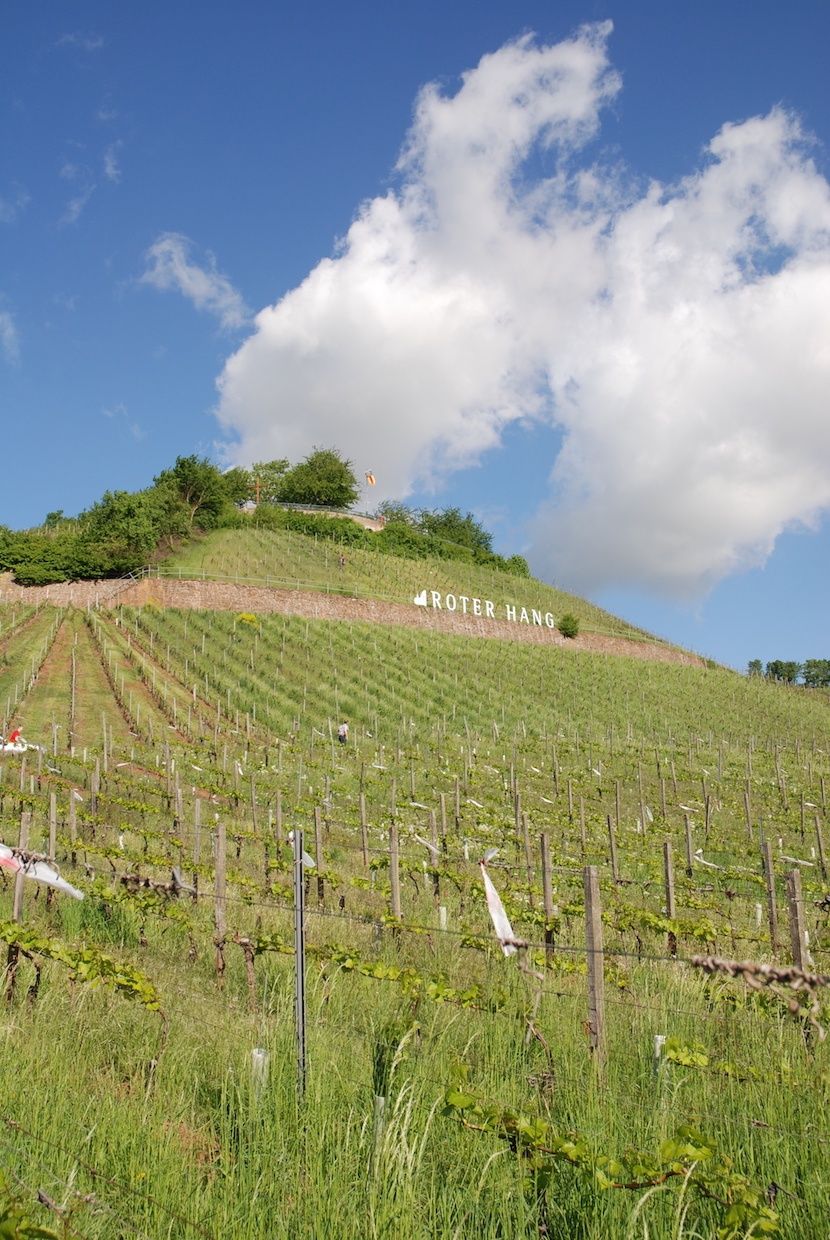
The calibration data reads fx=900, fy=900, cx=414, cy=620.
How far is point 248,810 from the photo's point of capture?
2152 cm

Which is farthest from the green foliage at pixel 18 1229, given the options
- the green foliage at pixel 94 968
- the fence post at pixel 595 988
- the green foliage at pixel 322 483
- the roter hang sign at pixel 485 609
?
the green foliage at pixel 322 483

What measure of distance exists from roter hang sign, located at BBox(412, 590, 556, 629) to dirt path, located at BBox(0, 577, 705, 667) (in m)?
0.83

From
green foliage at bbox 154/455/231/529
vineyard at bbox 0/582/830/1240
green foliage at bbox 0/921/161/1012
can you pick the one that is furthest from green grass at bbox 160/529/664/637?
green foliage at bbox 0/921/161/1012

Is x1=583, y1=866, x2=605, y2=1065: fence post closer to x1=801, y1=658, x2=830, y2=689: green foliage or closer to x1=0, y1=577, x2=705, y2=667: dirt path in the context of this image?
x1=0, y1=577, x2=705, y2=667: dirt path

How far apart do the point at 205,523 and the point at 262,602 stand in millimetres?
23062

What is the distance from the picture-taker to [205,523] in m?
69.8

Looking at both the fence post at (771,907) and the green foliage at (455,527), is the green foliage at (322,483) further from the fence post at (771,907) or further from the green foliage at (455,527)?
the fence post at (771,907)

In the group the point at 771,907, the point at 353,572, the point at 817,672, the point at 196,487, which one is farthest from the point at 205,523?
the point at 817,672

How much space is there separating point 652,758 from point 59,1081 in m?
34.2

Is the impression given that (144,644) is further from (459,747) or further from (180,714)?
(459,747)

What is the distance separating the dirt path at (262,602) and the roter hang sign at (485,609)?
2.74ft

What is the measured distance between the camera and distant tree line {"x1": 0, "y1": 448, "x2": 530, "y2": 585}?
160 ft

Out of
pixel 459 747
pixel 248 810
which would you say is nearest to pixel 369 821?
pixel 248 810

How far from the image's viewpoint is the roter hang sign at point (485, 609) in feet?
191
